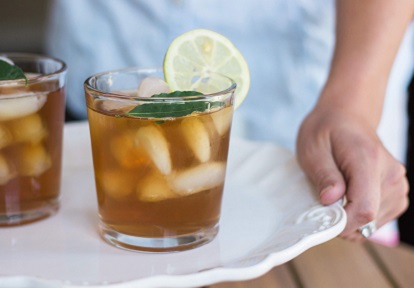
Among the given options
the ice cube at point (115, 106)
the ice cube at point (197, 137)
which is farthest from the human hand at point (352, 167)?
the ice cube at point (115, 106)

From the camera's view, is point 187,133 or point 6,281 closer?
point 6,281

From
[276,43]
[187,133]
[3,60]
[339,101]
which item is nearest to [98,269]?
[187,133]

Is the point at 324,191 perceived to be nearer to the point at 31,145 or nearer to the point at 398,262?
the point at 398,262

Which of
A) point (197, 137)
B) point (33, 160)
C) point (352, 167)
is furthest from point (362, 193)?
point (33, 160)

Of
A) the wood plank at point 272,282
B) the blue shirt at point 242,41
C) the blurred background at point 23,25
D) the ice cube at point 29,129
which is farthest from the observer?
the blurred background at point 23,25

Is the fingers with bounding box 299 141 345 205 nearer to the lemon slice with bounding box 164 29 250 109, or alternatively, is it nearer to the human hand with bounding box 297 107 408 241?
the human hand with bounding box 297 107 408 241

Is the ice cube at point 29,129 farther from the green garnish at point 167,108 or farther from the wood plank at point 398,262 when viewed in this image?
the wood plank at point 398,262

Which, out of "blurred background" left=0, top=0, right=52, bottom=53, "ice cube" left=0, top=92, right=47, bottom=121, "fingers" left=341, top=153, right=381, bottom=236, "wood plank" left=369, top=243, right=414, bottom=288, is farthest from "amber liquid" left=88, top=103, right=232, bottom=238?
"blurred background" left=0, top=0, right=52, bottom=53

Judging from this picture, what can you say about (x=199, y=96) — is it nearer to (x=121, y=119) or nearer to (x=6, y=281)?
(x=121, y=119)
